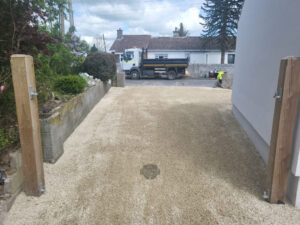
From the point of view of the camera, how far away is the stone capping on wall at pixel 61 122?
3283 mm

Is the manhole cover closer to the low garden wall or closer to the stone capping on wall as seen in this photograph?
the stone capping on wall

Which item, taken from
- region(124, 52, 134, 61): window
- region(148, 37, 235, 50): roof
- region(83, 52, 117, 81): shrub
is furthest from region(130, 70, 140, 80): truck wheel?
region(83, 52, 117, 81): shrub

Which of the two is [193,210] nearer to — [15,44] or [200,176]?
[200,176]

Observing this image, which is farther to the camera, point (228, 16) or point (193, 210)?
point (228, 16)

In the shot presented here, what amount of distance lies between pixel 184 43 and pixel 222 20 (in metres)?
5.56

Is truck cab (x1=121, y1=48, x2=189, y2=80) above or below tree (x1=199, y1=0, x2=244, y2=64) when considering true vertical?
below

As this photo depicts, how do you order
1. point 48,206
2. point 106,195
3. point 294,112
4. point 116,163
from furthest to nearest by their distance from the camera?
point 116,163 < point 106,195 < point 48,206 < point 294,112

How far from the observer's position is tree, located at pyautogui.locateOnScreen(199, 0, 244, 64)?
70.9 ft

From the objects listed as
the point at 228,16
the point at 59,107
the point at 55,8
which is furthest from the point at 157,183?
the point at 228,16

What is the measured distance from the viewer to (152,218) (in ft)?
7.52

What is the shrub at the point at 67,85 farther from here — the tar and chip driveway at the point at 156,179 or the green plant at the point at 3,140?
the green plant at the point at 3,140

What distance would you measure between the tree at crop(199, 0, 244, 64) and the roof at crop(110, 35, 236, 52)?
24.6 inches

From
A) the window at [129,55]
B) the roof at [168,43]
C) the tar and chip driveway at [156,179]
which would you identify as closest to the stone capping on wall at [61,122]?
the tar and chip driveway at [156,179]

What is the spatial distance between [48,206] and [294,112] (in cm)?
277
